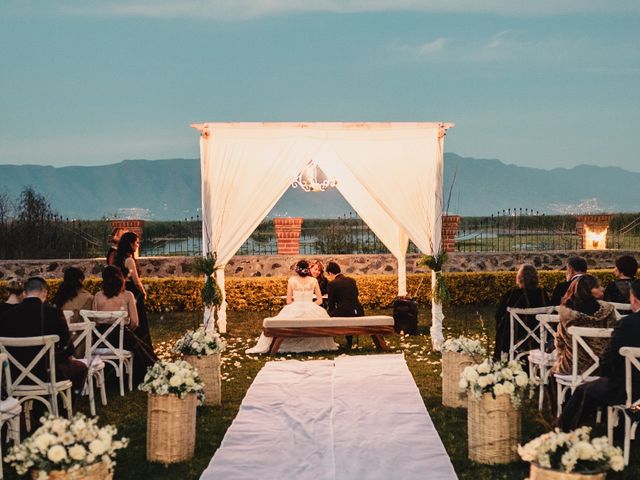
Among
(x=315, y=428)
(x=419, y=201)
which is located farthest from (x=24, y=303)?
(x=419, y=201)

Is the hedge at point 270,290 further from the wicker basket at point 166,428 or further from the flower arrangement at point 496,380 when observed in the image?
the flower arrangement at point 496,380

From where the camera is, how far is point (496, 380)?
17.3ft

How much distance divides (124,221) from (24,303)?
9865 millimetres

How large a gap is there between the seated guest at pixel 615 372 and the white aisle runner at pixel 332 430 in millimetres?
1065

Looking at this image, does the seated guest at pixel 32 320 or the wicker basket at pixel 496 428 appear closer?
the wicker basket at pixel 496 428

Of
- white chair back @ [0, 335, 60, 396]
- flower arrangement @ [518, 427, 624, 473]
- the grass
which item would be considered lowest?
the grass

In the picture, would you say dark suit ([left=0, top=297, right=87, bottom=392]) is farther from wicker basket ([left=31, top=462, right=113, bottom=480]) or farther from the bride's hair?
the bride's hair

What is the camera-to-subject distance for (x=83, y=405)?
7.25m

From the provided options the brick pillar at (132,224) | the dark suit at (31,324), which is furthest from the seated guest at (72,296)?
the brick pillar at (132,224)

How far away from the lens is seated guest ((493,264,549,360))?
7.79m

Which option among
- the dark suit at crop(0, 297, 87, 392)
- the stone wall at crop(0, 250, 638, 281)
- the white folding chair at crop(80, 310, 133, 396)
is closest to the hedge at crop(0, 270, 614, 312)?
the stone wall at crop(0, 250, 638, 281)

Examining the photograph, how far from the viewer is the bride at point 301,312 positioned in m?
10.1

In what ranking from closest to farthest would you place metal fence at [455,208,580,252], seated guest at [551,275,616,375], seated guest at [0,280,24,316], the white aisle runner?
the white aisle runner, seated guest at [551,275,616,375], seated guest at [0,280,24,316], metal fence at [455,208,580,252]

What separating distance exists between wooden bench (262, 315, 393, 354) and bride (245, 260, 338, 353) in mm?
313
